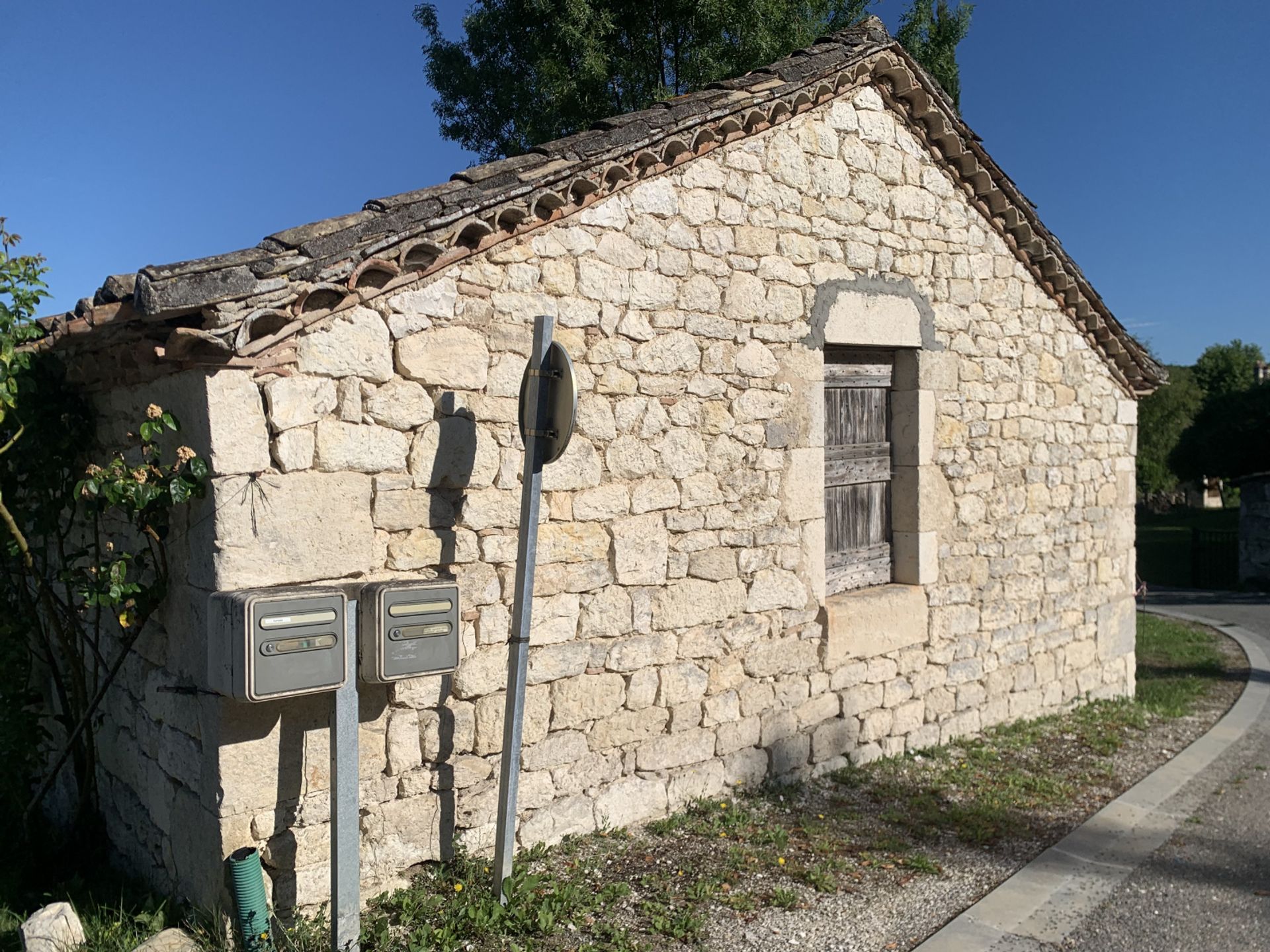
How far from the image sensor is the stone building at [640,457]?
3463 millimetres

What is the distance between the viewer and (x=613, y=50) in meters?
12.6

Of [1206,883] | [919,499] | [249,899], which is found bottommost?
[1206,883]

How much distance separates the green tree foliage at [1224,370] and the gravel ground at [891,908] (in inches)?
1287

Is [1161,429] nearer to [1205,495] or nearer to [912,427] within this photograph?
[1205,495]

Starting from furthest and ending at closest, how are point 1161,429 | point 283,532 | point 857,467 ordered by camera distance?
point 1161,429 < point 857,467 < point 283,532

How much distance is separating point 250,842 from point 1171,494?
3753 cm

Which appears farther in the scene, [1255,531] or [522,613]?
[1255,531]

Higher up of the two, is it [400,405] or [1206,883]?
[400,405]

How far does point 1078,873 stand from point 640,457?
289 centimetres

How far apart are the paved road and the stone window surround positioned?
1796 millimetres

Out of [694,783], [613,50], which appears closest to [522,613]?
[694,783]

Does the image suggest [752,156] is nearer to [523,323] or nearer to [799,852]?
[523,323]

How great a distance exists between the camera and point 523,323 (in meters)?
4.16

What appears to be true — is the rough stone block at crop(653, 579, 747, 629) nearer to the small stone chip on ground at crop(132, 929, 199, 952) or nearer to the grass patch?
the small stone chip on ground at crop(132, 929, 199, 952)
